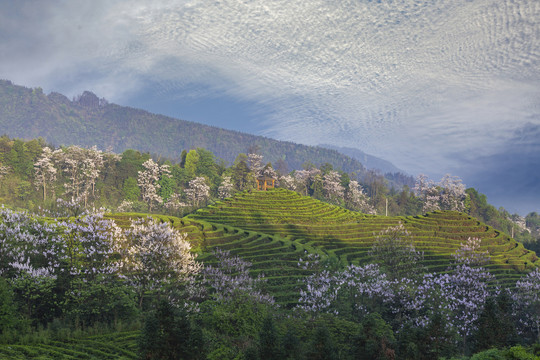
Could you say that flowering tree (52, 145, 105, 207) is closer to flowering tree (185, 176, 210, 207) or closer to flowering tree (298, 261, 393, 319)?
flowering tree (185, 176, 210, 207)

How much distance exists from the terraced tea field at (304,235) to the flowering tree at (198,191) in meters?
26.7

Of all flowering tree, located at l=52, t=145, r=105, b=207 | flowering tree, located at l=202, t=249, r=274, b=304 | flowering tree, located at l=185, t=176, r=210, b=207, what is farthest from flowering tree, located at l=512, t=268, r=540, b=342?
flowering tree, located at l=52, t=145, r=105, b=207

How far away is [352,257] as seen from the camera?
5872 centimetres

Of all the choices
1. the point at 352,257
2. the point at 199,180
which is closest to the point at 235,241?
the point at 352,257

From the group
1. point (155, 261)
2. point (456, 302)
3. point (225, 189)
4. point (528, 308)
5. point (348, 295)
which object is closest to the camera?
point (155, 261)

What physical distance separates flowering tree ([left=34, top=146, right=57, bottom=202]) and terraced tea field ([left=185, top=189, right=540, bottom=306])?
44911mm

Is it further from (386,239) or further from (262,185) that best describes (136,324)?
(262,185)

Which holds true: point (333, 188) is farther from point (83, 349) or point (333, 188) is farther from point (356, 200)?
point (83, 349)

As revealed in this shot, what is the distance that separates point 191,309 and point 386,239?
29.1 m

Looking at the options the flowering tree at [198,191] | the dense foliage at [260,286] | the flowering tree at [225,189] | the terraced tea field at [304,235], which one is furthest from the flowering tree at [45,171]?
the terraced tea field at [304,235]

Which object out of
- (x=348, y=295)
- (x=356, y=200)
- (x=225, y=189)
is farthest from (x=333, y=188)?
(x=348, y=295)

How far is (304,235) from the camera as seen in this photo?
66.6 meters

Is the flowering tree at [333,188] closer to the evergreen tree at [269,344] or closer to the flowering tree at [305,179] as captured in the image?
the flowering tree at [305,179]

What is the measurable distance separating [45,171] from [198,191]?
40462mm
